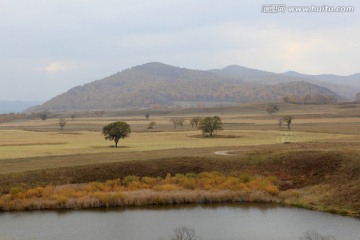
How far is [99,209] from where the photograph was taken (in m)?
50.6

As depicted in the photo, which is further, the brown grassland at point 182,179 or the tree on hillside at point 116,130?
the tree on hillside at point 116,130

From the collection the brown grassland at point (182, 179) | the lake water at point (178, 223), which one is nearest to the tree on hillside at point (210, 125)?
the brown grassland at point (182, 179)

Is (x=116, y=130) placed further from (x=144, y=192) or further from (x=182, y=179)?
(x=144, y=192)

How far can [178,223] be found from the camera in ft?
145

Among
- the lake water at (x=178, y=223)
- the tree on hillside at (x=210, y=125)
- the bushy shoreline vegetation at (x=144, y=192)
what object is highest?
the tree on hillside at (x=210, y=125)

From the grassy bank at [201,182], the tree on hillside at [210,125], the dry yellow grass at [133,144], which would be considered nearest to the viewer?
the grassy bank at [201,182]

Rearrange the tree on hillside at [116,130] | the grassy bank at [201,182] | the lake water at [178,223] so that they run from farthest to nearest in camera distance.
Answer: the tree on hillside at [116,130] → the grassy bank at [201,182] → the lake water at [178,223]

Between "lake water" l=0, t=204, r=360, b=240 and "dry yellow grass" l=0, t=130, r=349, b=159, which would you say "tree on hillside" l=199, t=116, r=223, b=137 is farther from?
"lake water" l=0, t=204, r=360, b=240

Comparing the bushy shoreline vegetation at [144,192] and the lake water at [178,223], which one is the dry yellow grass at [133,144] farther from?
the lake water at [178,223]

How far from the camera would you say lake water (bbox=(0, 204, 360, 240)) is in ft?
134

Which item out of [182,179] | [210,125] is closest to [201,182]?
[182,179]

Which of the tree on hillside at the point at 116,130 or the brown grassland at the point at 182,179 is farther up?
the tree on hillside at the point at 116,130

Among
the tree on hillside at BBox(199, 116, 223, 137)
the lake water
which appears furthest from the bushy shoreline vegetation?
the tree on hillside at BBox(199, 116, 223, 137)

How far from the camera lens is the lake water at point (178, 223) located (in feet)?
134
